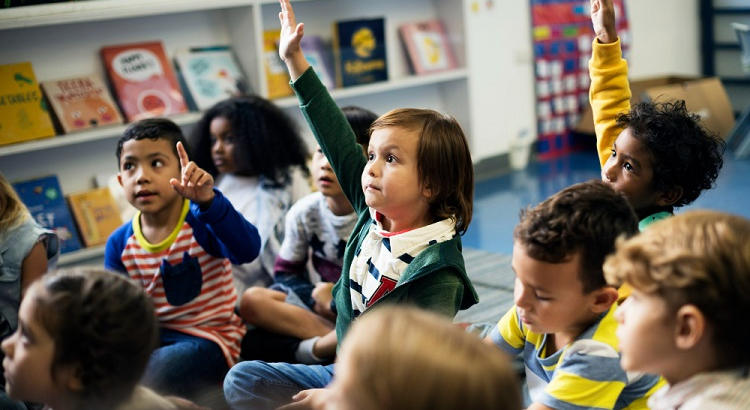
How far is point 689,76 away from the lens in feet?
17.6

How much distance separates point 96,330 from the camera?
1197 millimetres

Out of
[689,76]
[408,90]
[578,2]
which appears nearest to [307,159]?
[408,90]

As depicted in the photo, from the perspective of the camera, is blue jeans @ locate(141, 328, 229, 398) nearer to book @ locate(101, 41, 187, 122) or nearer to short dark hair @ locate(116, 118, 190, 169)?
short dark hair @ locate(116, 118, 190, 169)

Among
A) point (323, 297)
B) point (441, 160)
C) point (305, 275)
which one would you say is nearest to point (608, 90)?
point (441, 160)

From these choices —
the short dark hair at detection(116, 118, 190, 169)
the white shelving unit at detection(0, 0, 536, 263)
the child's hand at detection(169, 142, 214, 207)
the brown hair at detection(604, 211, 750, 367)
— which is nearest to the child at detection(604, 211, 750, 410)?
the brown hair at detection(604, 211, 750, 367)

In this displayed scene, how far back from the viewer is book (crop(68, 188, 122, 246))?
3314 mm

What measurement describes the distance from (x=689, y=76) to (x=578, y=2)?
90 centimetres

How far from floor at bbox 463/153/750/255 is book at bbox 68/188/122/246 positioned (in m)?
1.41

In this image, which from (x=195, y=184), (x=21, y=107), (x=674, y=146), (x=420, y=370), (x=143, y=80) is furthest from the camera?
(x=143, y=80)

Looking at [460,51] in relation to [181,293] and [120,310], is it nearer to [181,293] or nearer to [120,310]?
[181,293]

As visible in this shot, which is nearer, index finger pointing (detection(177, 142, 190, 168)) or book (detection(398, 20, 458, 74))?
index finger pointing (detection(177, 142, 190, 168))

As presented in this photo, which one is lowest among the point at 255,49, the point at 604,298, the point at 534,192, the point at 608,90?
the point at 534,192

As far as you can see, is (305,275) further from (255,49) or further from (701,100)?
(701,100)

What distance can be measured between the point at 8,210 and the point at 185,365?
1.77 feet
